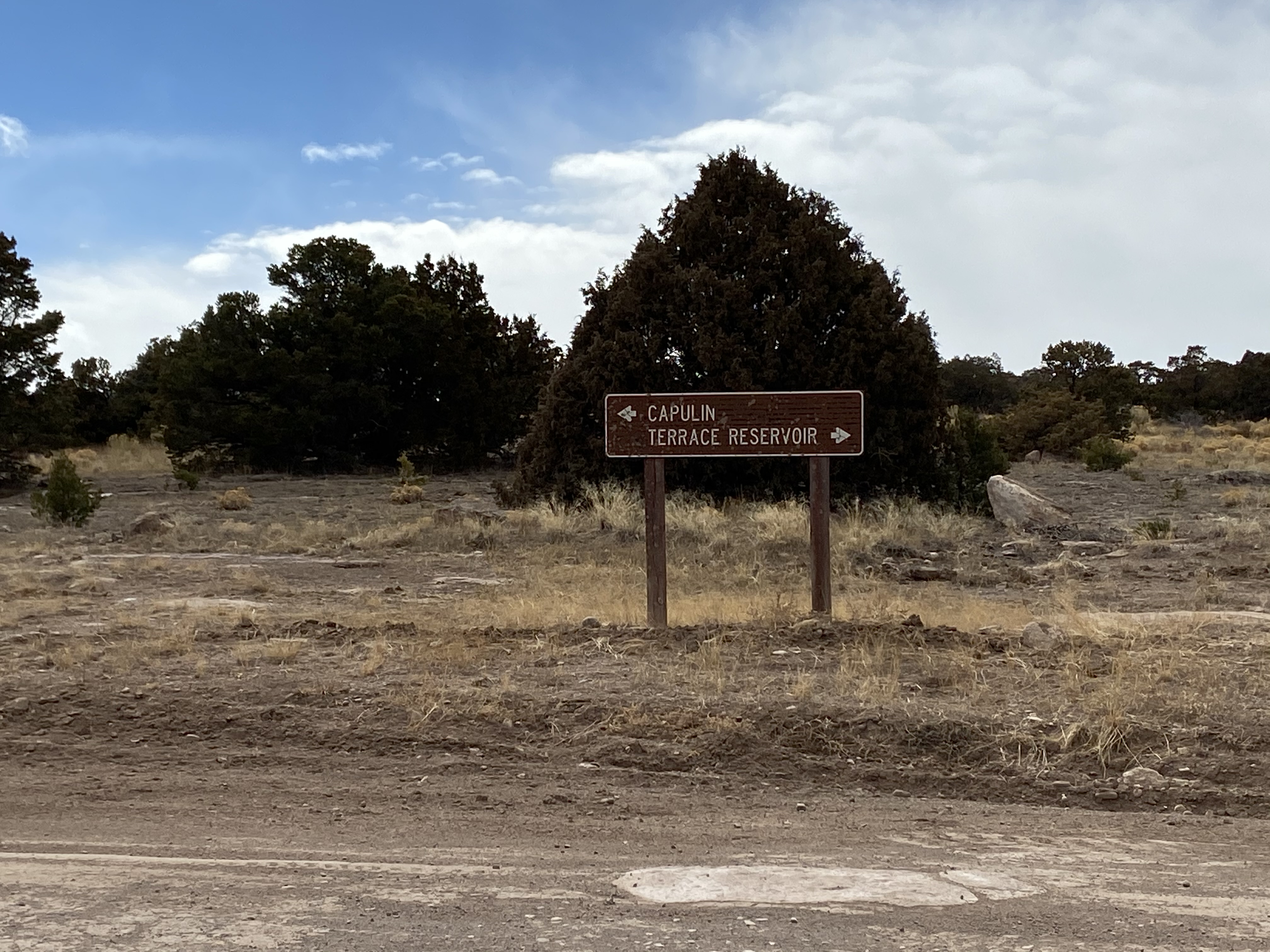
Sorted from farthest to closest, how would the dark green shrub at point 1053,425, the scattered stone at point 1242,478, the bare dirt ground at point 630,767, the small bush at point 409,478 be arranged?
the dark green shrub at point 1053,425, the small bush at point 409,478, the scattered stone at point 1242,478, the bare dirt ground at point 630,767

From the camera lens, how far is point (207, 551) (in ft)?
50.0

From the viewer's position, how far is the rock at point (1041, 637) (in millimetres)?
7824

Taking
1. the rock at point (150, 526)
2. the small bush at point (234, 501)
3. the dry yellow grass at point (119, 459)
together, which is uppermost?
the dry yellow grass at point (119, 459)

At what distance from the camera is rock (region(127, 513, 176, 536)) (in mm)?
17062

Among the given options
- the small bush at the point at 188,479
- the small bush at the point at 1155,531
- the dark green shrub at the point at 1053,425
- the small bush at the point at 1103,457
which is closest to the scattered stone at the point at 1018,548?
the small bush at the point at 1155,531

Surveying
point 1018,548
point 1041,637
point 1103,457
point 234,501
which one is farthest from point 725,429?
point 1103,457

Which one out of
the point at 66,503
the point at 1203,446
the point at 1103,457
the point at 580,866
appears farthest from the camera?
the point at 1203,446

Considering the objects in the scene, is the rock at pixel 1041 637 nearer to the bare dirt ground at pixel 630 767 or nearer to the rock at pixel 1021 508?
the bare dirt ground at pixel 630 767

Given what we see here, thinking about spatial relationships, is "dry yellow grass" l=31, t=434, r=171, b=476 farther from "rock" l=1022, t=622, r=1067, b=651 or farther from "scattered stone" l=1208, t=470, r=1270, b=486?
"rock" l=1022, t=622, r=1067, b=651

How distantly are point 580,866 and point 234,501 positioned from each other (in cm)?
1943

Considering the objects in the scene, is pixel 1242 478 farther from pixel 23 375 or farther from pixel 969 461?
pixel 23 375

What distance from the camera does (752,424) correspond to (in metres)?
8.99

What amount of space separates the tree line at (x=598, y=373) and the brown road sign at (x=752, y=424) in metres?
9.34

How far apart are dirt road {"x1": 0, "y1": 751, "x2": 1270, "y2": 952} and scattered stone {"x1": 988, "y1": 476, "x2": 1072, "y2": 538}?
1255 centimetres
